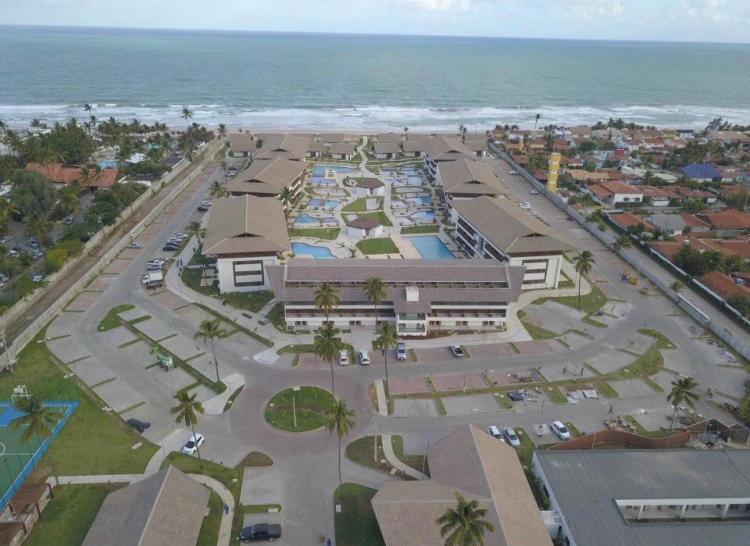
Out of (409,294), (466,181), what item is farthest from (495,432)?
(466,181)

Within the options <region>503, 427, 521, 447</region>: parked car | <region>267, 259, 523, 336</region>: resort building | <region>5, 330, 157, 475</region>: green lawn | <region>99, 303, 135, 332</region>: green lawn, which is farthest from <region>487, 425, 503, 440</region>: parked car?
<region>99, 303, 135, 332</region>: green lawn

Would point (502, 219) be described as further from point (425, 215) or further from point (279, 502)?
point (279, 502)

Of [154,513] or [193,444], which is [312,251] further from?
[154,513]

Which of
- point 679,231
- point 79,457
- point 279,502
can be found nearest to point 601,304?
point 679,231

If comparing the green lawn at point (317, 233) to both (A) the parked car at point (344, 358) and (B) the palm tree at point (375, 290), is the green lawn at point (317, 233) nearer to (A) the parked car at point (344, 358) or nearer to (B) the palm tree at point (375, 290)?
(B) the palm tree at point (375, 290)

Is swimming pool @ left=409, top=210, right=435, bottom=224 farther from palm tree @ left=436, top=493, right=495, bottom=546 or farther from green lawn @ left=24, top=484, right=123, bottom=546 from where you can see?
palm tree @ left=436, top=493, right=495, bottom=546

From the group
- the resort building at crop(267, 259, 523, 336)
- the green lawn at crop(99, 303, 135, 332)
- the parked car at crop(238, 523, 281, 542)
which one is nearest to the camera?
the parked car at crop(238, 523, 281, 542)
